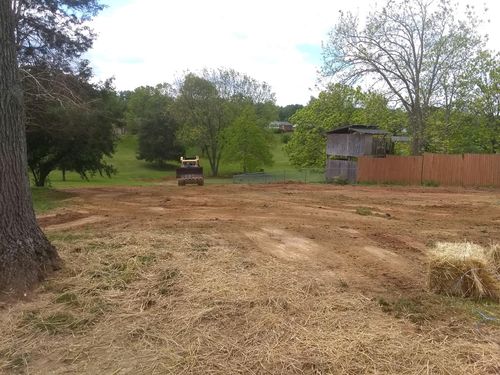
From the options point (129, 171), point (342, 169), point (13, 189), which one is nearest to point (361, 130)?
point (342, 169)

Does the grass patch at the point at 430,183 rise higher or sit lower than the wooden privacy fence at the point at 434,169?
lower

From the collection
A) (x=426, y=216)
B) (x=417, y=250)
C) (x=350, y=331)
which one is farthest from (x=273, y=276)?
(x=426, y=216)

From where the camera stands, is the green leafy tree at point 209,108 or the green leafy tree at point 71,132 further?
the green leafy tree at point 209,108

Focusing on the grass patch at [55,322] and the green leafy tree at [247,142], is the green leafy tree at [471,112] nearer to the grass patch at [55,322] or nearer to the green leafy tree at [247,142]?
the green leafy tree at [247,142]

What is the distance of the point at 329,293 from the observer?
5223 mm

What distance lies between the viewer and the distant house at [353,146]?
33812mm

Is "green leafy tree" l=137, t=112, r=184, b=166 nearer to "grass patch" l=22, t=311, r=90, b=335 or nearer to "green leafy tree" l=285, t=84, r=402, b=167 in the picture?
"green leafy tree" l=285, t=84, r=402, b=167

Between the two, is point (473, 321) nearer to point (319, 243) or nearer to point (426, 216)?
point (319, 243)

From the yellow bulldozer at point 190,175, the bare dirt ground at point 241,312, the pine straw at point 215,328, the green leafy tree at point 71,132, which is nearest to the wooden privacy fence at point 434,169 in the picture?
the yellow bulldozer at point 190,175

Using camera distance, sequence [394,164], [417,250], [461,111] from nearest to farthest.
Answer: [417,250] → [394,164] → [461,111]

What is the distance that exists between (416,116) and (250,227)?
1039 inches

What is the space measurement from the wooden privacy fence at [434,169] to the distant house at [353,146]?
1759 mm

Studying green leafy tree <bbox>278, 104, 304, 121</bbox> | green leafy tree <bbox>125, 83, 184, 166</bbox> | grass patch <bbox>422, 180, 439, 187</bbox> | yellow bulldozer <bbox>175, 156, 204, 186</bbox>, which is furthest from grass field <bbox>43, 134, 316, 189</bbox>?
green leafy tree <bbox>278, 104, 304, 121</bbox>

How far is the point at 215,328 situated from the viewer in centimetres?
431
